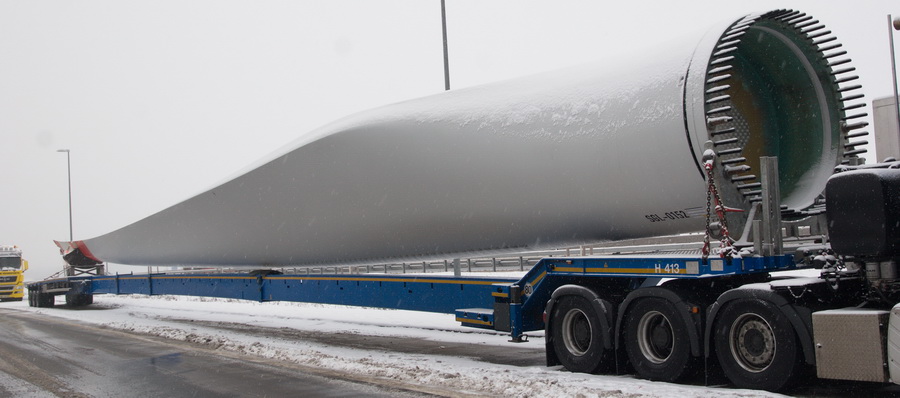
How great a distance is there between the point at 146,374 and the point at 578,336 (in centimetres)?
548

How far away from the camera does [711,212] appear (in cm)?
749

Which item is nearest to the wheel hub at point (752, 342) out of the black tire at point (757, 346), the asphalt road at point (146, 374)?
the black tire at point (757, 346)

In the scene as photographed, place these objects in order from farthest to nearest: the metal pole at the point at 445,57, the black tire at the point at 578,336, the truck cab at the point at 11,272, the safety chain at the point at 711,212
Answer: the truck cab at the point at 11,272, the metal pole at the point at 445,57, the black tire at the point at 578,336, the safety chain at the point at 711,212

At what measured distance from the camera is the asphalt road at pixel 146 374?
8469mm

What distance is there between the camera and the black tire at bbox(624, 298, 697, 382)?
299 inches

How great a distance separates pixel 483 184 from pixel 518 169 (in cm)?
71

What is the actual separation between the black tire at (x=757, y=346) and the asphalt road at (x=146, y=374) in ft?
9.92

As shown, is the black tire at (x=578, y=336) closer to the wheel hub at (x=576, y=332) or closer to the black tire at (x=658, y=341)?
the wheel hub at (x=576, y=332)

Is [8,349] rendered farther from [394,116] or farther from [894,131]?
[894,131]

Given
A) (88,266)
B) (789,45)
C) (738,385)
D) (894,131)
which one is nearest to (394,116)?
(789,45)

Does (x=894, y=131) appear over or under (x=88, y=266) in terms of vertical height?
over

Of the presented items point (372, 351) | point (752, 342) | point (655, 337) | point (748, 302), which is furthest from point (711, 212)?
point (372, 351)

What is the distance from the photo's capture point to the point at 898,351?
6070 millimetres

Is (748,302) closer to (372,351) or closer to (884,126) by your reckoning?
(372,351)
